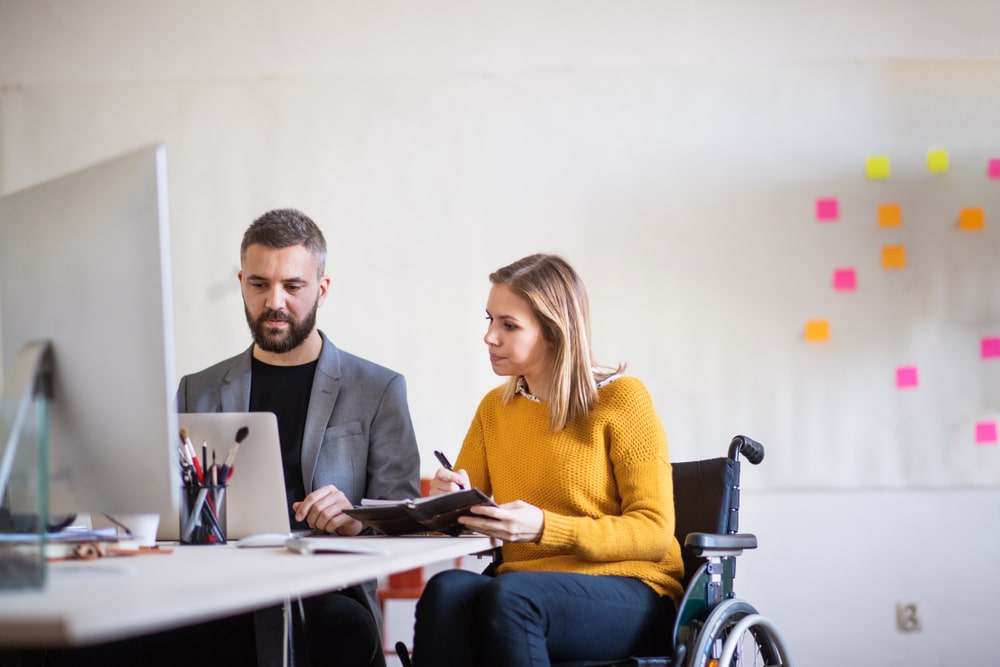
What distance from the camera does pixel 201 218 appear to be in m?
3.54

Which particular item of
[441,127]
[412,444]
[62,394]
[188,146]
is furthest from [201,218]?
[62,394]

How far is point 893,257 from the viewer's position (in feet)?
11.2

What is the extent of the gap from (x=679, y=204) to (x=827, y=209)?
490 millimetres

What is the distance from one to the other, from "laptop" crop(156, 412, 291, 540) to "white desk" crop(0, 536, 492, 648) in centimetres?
24

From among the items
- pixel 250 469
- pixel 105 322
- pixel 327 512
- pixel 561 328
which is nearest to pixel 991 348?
pixel 561 328

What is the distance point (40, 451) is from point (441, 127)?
267cm

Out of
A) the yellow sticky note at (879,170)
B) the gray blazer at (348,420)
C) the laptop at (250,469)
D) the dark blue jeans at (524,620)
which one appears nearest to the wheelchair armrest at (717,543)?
the dark blue jeans at (524,620)

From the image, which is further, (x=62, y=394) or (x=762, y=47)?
(x=762, y=47)

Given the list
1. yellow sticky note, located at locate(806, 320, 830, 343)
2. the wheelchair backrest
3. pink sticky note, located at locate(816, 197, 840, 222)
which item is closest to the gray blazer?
the wheelchair backrest

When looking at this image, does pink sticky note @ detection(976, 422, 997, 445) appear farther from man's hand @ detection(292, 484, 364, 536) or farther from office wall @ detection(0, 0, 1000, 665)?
man's hand @ detection(292, 484, 364, 536)

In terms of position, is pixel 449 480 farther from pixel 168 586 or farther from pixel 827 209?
pixel 827 209

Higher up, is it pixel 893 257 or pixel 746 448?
pixel 893 257

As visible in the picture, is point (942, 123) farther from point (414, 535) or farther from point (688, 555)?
point (414, 535)

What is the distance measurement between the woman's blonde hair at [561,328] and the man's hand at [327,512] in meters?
0.44
